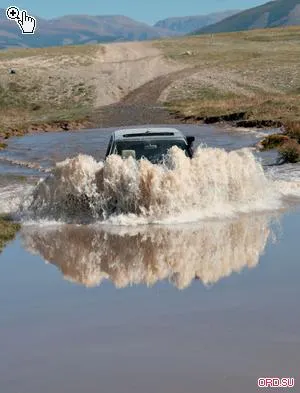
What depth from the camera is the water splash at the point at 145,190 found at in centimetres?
1734

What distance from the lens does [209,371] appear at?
27.1 feet

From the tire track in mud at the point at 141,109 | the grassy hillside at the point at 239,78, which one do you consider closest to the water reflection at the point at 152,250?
the grassy hillside at the point at 239,78

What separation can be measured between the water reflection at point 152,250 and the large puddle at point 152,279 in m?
0.03

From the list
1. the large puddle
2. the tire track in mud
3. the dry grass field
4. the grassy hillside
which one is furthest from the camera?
the dry grass field

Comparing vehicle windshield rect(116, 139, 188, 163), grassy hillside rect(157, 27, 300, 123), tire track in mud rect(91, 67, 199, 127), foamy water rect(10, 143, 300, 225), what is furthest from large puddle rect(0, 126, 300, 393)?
tire track in mud rect(91, 67, 199, 127)

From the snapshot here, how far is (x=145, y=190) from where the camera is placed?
17391mm

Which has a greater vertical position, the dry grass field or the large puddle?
the large puddle

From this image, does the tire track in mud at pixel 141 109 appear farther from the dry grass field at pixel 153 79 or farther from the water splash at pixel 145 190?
the water splash at pixel 145 190

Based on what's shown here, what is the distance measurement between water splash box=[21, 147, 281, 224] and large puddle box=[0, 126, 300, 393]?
28 mm

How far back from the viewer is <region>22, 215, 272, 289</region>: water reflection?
12656 mm

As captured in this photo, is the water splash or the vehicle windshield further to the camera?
the vehicle windshield

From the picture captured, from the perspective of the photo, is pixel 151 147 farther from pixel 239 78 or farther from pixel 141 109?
pixel 239 78

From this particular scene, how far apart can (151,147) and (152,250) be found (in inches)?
163

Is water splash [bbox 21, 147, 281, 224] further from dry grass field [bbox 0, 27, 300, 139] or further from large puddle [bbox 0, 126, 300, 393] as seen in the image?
dry grass field [bbox 0, 27, 300, 139]
